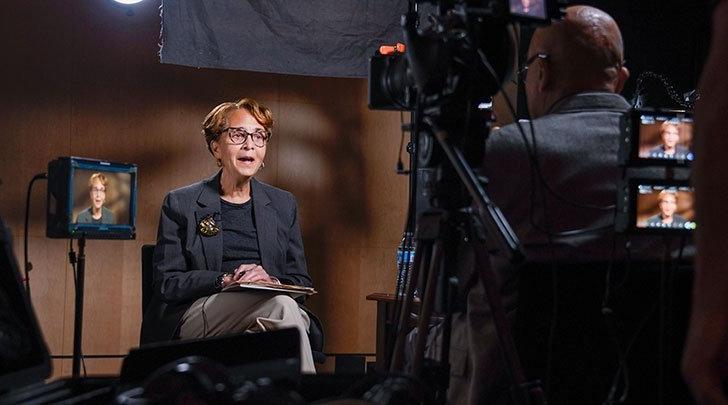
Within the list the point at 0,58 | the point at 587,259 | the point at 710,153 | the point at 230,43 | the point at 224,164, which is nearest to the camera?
the point at 710,153

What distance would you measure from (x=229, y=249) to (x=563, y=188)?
1.84 m

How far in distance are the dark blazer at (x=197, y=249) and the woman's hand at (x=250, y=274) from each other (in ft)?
0.25

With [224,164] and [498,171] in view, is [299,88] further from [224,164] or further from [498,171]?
[498,171]

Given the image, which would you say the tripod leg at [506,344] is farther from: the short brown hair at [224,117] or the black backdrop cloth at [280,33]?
the black backdrop cloth at [280,33]

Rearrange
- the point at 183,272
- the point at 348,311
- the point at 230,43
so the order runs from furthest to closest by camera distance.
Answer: the point at 348,311 → the point at 230,43 → the point at 183,272

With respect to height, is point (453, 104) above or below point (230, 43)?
below

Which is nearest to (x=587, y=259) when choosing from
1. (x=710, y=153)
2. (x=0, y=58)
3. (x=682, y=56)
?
(x=710, y=153)

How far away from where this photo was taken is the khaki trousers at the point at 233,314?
11.1 ft

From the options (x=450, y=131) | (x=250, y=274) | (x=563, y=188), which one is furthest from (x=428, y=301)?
(x=250, y=274)

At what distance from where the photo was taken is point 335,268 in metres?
5.28

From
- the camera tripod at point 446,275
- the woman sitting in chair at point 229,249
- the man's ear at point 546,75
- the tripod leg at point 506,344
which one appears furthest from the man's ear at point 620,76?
the woman sitting in chair at point 229,249

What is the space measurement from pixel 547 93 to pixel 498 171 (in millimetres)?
318

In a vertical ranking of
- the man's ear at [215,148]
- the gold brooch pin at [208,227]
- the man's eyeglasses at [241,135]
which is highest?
the man's eyeglasses at [241,135]

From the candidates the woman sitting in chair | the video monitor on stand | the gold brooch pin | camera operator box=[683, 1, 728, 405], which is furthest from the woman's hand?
camera operator box=[683, 1, 728, 405]
